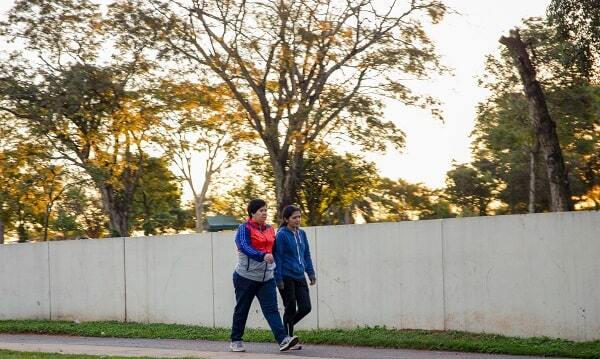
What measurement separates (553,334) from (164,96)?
2359 cm

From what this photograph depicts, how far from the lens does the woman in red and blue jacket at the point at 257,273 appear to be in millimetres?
11438

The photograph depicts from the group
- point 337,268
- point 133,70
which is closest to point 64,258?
point 337,268

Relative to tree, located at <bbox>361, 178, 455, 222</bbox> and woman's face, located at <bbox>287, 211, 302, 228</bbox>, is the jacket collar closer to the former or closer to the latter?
woman's face, located at <bbox>287, 211, 302, 228</bbox>

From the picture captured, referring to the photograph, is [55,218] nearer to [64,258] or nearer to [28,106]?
[28,106]

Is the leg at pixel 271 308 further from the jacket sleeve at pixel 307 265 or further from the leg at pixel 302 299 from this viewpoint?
the jacket sleeve at pixel 307 265

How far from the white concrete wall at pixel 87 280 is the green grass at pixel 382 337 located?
Result: 2.00 ft

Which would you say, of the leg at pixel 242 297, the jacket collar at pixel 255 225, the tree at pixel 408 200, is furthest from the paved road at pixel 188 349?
the tree at pixel 408 200

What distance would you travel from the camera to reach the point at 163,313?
54.7 feet

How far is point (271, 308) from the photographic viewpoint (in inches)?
457

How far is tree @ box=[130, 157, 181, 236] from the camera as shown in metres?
44.2

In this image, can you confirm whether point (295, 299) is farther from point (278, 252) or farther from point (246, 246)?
point (246, 246)

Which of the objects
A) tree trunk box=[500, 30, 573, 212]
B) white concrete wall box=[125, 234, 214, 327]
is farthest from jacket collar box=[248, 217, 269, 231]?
tree trunk box=[500, 30, 573, 212]

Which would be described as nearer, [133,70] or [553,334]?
[553,334]

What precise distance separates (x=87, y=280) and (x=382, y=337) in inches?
293
